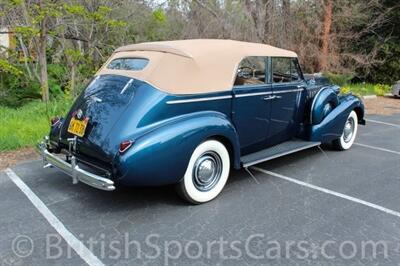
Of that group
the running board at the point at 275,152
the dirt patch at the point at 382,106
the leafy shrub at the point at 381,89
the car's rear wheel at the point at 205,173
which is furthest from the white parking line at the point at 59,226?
the leafy shrub at the point at 381,89

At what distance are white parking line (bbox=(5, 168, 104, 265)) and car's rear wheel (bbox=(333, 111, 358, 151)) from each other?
4.32 metres

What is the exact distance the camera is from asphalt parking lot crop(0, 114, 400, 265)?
295 cm

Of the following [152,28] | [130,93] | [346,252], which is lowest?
[346,252]

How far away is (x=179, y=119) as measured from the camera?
12.2ft

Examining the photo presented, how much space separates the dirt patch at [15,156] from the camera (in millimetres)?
5137

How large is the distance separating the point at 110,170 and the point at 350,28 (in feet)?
41.9

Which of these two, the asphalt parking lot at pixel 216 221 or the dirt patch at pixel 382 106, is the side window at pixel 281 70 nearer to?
the asphalt parking lot at pixel 216 221

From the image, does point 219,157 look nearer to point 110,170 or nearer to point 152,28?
point 110,170

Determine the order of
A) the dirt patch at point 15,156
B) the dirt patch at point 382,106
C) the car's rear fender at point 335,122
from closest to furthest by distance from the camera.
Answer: the dirt patch at point 15,156
the car's rear fender at point 335,122
the dirt patch at point 382,106

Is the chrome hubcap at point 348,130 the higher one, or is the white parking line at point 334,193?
the chrome hubcap at point 348,130

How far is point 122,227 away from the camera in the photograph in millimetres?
3354

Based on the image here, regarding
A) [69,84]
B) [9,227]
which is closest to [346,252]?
[9,227]

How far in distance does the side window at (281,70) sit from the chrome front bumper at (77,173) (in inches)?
105

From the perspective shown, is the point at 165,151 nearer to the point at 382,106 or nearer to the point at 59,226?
the point at 59,226
